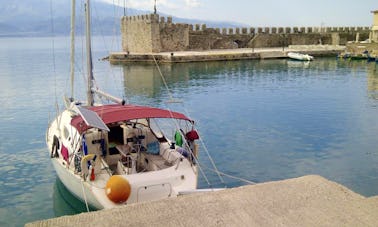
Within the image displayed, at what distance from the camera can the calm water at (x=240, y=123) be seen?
9281mm

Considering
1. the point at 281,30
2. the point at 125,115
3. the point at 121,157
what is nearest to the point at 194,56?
the point at 281,30

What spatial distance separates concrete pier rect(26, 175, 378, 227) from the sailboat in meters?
3.14

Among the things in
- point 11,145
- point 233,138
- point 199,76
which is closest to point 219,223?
point 233,138

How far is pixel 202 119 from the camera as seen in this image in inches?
603

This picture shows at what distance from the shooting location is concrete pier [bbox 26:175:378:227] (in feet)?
9.56

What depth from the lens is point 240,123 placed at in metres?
14.6

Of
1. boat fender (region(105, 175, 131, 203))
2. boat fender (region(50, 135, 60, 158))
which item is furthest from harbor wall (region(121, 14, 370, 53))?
boat fender (region(105, 175, 131, 203))

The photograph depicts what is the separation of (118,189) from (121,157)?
1798 millimetres

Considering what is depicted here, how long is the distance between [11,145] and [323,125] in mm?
10661

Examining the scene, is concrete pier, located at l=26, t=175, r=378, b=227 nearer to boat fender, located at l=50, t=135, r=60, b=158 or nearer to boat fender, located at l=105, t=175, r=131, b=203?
boat fender, located at l=105, t=175, r=131, b=203

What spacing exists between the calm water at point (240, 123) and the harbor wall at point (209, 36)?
7.15 meters

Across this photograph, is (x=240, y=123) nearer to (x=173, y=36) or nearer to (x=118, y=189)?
(x=118, y=189)

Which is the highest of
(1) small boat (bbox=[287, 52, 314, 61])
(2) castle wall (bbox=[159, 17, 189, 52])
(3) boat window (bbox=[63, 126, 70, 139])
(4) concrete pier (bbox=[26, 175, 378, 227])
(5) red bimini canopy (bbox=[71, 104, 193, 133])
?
(2) castle wall (bbox=[159, 17, 189, 52])

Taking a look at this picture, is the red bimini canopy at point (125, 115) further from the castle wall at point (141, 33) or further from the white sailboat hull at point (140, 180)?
the castle wall at point (141, 33)
